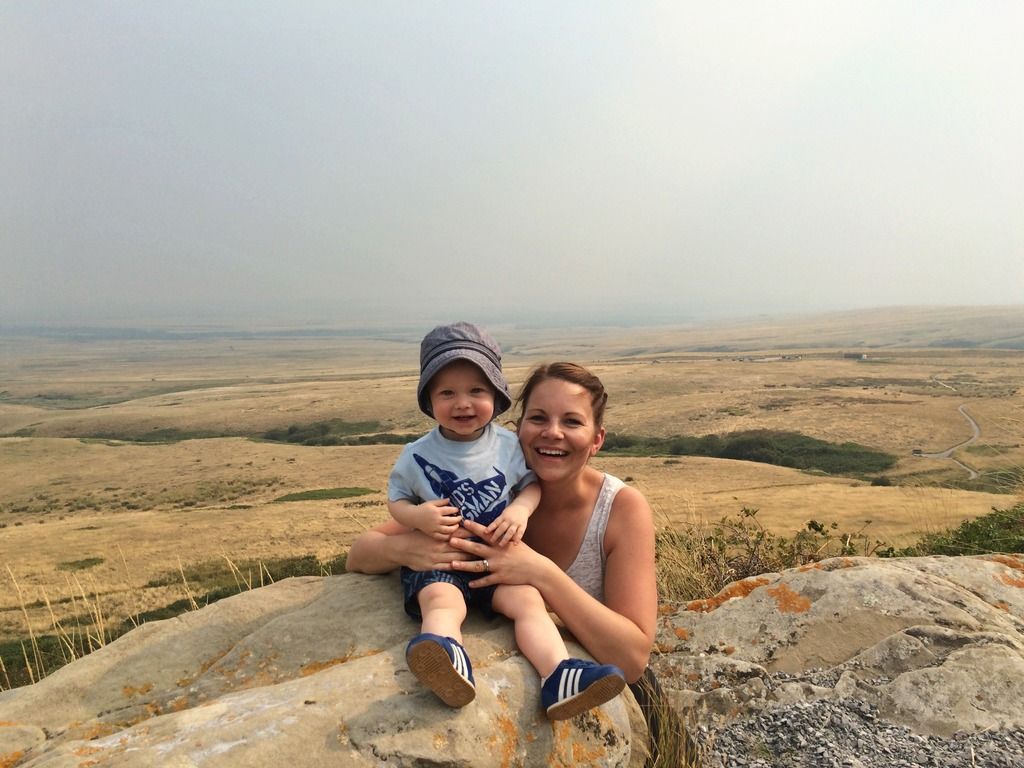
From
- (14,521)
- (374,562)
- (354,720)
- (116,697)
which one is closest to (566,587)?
(354,720)

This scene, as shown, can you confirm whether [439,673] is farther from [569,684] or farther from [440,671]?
[569,684]

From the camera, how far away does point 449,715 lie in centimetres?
254

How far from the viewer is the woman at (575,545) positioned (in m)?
3.15

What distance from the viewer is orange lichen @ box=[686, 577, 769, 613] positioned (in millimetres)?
4587

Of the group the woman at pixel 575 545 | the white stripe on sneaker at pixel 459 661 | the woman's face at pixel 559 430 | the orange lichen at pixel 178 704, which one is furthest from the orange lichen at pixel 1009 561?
the orange lichen at pixel 178 704

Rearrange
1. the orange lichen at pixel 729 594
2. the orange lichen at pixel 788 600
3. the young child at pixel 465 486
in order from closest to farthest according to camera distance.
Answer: the young child at pixel 465 486
the orange lichen at pixel 788 600
the orange lichen at pixel 729 594

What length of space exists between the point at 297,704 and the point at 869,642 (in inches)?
126

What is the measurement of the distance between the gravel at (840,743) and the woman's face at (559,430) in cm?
149

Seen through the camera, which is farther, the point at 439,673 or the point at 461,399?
the point at 461,399

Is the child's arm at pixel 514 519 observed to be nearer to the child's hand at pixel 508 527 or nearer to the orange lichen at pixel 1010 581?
the child's hand at pixel 508 527

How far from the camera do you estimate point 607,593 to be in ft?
11.3

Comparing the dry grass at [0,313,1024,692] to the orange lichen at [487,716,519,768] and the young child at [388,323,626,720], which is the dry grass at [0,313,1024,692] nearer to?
the young child at [388,323,626,720]

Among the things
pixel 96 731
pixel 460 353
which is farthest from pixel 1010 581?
pixel 96 731

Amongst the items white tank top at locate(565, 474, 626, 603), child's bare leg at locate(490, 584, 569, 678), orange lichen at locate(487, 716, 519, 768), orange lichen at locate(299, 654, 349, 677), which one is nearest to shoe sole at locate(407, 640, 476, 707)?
orange lichen at locate(487, 716, 519, 768)
